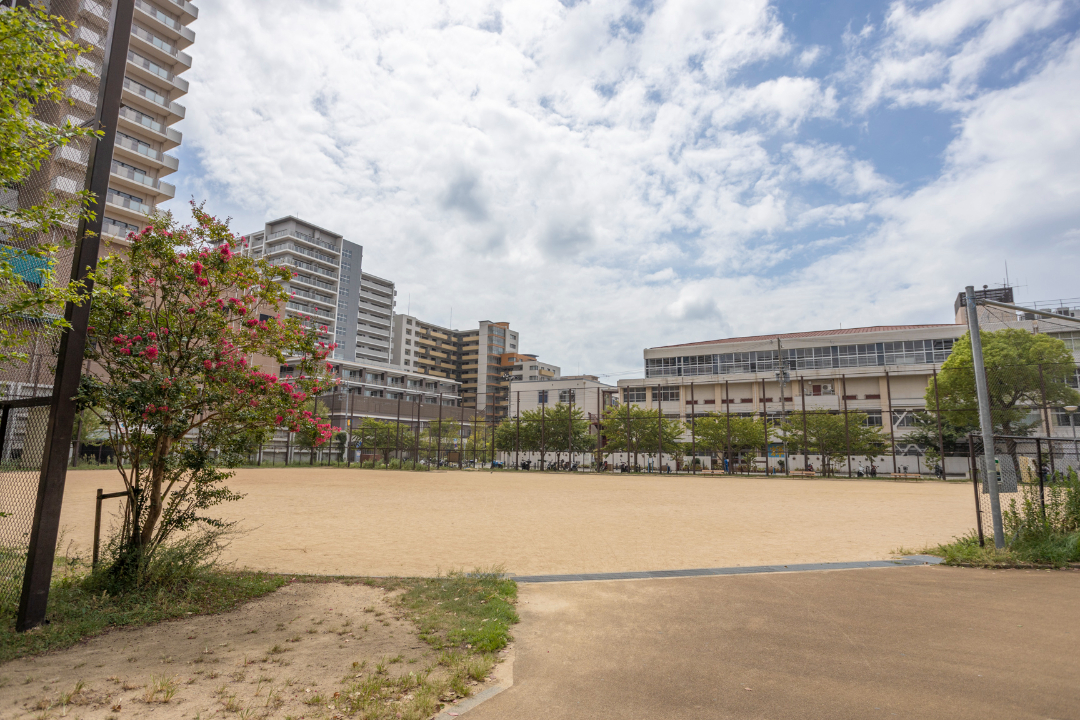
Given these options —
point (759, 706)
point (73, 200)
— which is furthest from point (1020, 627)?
point (73, 200)

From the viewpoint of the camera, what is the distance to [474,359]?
11169 centimetres

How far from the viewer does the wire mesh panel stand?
5.38 metres

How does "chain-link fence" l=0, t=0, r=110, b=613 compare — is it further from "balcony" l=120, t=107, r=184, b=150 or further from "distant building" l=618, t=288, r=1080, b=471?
"balcony" l=120, t=107, r=184, b=150

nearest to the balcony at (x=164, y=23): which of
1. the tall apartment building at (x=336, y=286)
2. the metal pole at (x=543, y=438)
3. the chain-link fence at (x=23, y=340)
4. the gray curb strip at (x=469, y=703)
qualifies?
the tall apartment building at (x=336, y=286)

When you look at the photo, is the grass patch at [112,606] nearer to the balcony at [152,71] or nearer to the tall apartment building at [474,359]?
the balcony at [152,71]

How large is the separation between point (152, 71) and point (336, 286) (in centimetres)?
4257

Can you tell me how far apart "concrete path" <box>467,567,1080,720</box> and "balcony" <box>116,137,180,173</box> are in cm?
5172

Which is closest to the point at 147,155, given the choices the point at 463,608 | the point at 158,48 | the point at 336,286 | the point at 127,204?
the point at 127,204

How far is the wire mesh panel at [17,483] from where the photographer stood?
5377 mm

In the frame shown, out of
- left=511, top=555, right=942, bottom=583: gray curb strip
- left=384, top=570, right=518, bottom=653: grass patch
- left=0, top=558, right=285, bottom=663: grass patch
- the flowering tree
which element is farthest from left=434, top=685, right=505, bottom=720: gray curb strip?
the flowering tree

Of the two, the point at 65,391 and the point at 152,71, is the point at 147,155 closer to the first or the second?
the point at 152,71

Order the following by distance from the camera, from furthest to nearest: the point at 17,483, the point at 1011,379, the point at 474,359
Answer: the point at 474,359 → the point at 1011,379 → the point at 17,483

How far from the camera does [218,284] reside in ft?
21.4

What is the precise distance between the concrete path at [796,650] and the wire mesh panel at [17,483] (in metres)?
4.79
